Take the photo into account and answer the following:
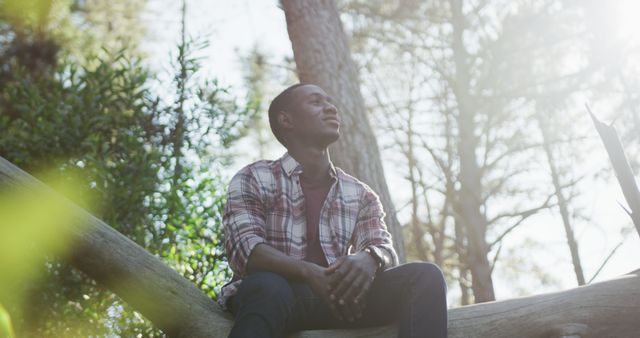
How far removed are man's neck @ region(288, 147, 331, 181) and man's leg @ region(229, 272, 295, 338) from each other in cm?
81

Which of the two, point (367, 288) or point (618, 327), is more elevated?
point (367, 288)

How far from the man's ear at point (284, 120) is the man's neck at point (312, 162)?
171 mm

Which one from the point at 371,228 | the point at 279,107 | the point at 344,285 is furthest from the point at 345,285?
the point at 279,107

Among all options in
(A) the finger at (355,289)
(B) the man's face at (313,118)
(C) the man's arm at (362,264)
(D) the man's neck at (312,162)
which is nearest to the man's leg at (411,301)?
(C) the man's arm at (362,264)

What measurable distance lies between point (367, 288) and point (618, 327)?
119 centimetres

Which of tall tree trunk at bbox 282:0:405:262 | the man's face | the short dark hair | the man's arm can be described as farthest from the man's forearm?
tall tree trunk at bbox 282:0:405:262

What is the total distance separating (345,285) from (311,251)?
1.64 ft

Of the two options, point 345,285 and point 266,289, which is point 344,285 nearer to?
point 345,285

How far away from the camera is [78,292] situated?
16.8ft

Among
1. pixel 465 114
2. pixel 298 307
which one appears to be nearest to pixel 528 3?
pixel 465 114

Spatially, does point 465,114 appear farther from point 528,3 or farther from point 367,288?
point 367,288

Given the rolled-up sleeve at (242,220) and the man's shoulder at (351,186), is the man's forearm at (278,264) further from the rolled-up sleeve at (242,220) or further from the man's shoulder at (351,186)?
the man's shoulder at (351,186)

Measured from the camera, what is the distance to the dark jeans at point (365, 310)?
2424 mm

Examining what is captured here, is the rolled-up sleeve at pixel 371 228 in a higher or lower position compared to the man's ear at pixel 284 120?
lower
